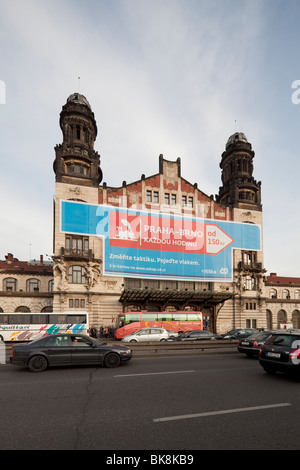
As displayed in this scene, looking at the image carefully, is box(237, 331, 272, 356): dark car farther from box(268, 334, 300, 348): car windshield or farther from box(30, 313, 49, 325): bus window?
box(30, 313, 49, 325): bus window

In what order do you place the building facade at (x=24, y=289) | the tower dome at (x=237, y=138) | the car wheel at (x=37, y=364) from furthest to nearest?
the tower dome at (x=237, y=138), the building facade at (x=24, y=289), the car wheel at (x=37, y=364)

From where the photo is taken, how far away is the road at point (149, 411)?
4.83m

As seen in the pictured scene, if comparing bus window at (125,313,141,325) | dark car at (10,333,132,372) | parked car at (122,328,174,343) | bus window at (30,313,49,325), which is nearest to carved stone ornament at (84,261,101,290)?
bus window at (125,313,141,325)

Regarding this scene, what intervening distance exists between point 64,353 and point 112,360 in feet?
6.63

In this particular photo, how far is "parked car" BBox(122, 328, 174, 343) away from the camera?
2469cm

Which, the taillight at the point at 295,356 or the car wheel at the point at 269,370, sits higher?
the taillight at the point at 295,356

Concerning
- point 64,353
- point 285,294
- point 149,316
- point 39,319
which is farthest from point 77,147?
point 285,294

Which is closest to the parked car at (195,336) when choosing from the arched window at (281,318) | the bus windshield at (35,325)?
the bus windshield at (35,325)

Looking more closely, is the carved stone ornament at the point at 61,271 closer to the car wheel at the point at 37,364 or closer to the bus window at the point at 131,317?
the bus window at the point at 131,317

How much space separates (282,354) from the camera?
963 cm

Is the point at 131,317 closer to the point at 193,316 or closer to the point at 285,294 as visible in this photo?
the point at 193,316

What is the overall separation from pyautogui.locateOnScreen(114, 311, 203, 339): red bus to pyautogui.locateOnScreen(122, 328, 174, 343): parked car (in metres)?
5.31
